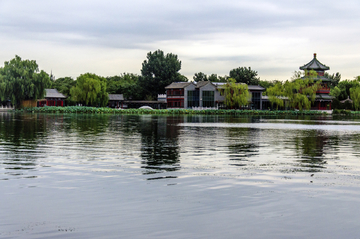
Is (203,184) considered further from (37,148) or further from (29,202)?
(37,148)

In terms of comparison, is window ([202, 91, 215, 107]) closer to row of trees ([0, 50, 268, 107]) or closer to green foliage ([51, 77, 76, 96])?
row of trees ([0, 50, 268, 107])

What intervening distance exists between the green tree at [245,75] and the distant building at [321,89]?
16609 mm

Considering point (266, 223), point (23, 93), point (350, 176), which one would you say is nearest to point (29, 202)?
point (266, 223)

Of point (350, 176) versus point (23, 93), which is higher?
Result: point (23, 93)

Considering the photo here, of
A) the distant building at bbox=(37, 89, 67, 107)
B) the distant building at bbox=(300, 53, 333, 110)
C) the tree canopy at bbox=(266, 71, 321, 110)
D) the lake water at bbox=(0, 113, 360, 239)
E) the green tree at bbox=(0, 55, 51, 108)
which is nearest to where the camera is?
the lake water at bbox=(0, 113, 360, 239)

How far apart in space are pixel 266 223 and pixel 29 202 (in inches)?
180

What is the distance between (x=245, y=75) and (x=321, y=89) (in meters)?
23.9

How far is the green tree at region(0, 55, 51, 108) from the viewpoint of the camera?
256 feet

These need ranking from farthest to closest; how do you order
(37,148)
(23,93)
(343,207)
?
(23,93), (37,148), (343,207)

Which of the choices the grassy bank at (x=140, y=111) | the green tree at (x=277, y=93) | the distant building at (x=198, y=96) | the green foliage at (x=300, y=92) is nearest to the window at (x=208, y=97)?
the distant building at (x=198, y=96)

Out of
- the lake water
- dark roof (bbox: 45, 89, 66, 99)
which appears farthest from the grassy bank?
the lake water

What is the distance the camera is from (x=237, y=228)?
6.94m

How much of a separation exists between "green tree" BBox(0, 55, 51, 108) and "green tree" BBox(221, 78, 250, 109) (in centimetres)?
3773

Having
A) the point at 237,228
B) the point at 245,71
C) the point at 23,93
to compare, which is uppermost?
the point at 245,71
